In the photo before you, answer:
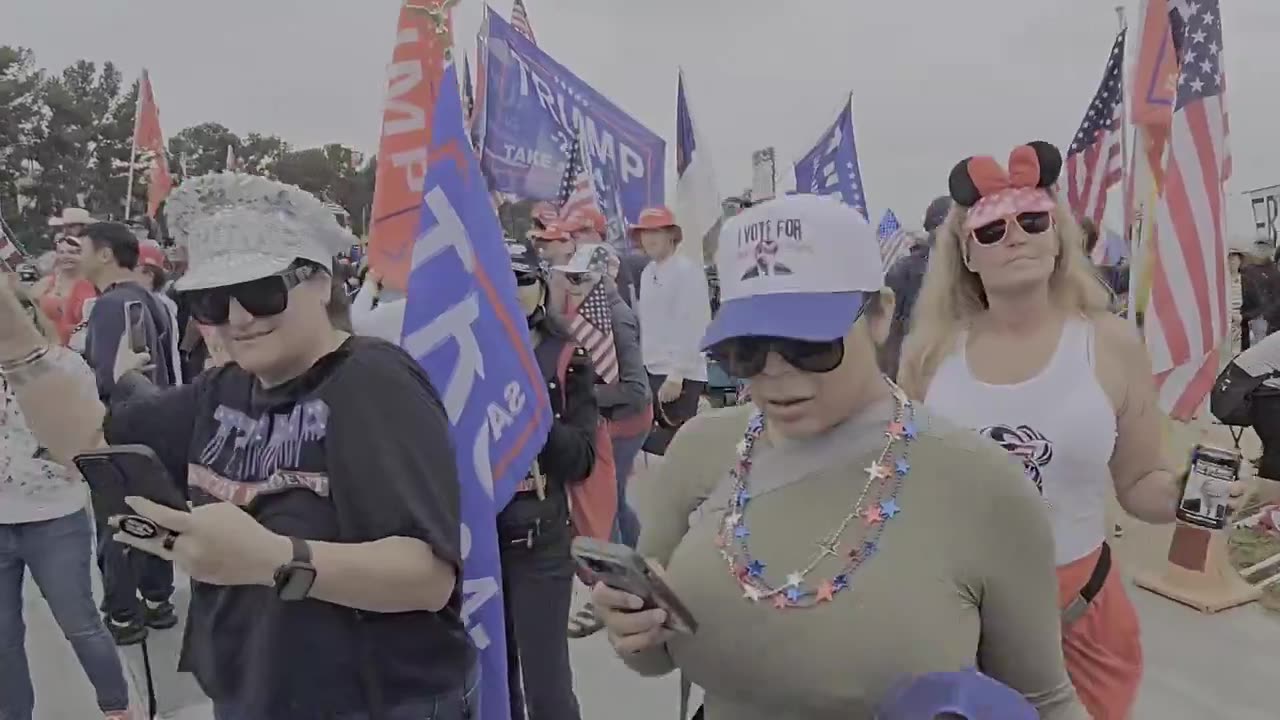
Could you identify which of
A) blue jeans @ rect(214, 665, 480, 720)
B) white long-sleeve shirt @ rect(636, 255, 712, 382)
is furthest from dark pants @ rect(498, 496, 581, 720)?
white long-sleeve shirt @ rect(636, 255, 712, 382)

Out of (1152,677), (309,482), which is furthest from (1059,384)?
(1152,677)

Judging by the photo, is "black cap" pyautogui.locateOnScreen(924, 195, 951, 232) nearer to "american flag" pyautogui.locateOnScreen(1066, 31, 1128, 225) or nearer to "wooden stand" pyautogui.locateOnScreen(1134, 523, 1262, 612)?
"wooden stand" pyautogui.locateOnScreen(1134, 523, 1262, 612)

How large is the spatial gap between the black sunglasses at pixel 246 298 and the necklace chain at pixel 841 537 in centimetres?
95

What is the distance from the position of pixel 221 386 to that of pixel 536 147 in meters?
6.62

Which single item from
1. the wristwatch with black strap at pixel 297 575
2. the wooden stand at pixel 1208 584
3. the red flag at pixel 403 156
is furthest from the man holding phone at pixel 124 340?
the wooden stand at pixel 1208 584

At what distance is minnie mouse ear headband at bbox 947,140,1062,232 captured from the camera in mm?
2354

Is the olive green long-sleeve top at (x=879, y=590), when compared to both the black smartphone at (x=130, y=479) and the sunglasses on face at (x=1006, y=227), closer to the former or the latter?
the black smartphone at (x=130, y=479)

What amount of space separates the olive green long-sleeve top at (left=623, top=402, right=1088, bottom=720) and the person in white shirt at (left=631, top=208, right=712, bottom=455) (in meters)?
5.73

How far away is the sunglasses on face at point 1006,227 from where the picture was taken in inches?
93.0

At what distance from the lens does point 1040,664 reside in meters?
1.41

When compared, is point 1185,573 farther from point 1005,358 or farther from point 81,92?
point 81,92

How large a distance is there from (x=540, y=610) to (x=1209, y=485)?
1.96 metres

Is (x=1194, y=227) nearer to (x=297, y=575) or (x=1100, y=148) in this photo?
(x=1100, y=148)

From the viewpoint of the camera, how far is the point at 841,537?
135 centimetres
